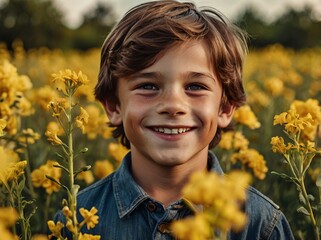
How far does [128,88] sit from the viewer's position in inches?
84.7

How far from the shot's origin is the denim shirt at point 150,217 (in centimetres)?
203

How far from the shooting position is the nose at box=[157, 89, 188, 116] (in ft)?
6.41

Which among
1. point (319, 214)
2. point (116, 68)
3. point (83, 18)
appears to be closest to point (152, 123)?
point (116, 68)

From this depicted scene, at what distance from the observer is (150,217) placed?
6.75 feet

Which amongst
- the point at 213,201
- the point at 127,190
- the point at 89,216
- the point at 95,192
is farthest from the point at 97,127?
the point at 213,201

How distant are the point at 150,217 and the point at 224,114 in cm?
55

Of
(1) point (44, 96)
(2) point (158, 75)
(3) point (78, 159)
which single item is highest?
(2) point (158, 75)

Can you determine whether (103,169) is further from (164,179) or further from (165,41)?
(165,41)

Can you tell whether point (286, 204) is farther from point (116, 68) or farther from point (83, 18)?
point (83, 18)

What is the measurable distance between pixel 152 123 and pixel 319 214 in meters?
0.58

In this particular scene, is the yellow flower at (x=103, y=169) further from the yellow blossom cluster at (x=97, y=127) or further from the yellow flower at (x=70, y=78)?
the yellow flower at (x=70, y=78)

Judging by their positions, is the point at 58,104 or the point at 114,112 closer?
the point at 58,104

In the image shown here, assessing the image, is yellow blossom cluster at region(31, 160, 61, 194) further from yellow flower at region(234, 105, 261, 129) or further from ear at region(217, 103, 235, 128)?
yellow flower at region(234, 105, 261, 129)

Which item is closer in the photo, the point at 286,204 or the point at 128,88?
the point at 128,88
